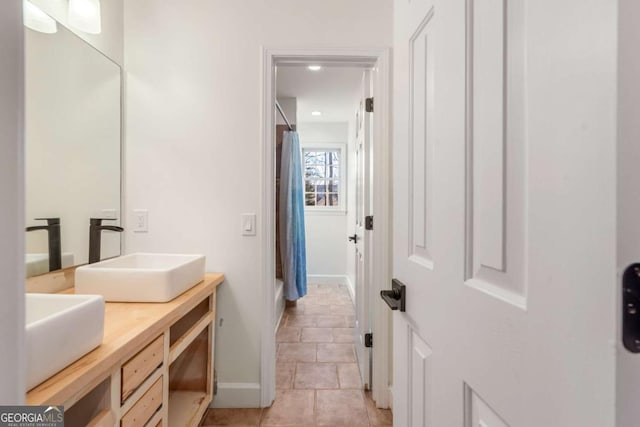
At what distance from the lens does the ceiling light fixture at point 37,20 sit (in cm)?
121

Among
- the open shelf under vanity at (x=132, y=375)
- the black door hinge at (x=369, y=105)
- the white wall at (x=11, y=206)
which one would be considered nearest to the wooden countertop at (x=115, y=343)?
the open shelf under vanity at (x=132, y=375)

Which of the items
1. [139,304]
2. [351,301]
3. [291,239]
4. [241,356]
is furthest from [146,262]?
[351,301]

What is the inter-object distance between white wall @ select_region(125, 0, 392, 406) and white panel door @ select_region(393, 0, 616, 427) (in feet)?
4.11

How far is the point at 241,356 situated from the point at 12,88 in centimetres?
175

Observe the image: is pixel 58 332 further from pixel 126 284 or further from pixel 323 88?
pixel 323 88

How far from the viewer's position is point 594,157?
32cm

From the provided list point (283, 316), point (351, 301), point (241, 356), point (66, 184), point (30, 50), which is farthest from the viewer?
point (351, 301)

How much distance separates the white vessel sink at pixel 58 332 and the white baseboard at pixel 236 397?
119cm

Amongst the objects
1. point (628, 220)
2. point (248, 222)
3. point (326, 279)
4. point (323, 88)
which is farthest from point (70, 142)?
point (326, 279)

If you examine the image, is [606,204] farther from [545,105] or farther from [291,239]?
[291,239]

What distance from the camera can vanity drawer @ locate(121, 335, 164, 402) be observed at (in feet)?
3.12

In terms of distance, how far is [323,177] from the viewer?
4938 mm

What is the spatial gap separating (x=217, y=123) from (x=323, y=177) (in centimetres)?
314

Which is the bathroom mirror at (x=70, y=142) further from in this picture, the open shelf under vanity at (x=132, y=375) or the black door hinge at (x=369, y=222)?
the black door hinge at (x=369, y=222)
